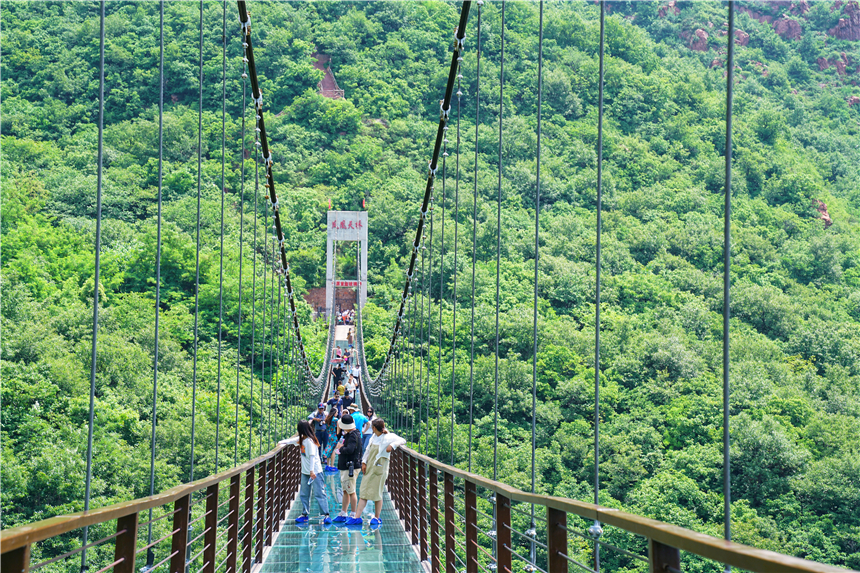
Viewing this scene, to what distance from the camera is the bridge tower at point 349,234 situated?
129ft

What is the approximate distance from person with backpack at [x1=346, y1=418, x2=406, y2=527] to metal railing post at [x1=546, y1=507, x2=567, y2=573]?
10.3 feet

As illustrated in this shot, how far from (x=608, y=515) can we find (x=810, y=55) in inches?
2221

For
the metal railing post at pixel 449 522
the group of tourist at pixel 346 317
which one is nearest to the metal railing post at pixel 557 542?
the metal railing post at pixel 449 522

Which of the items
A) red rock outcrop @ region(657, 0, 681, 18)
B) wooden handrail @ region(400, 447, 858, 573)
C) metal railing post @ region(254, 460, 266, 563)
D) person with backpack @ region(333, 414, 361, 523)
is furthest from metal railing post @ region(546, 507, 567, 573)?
red rock outcrop @ region(657, 0, 681, 18)

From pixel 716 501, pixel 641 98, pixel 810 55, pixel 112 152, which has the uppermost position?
pixel 810 55

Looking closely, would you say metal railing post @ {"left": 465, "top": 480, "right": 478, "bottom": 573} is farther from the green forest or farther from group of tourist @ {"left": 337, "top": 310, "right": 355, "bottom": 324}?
group of tourist @ {"left": 337, "top": 310, "right": 355, "bottom": 324}

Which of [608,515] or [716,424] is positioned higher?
[608,515]

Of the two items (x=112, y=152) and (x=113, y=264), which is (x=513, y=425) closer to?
(x=113, y=264)

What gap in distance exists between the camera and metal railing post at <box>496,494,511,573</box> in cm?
253

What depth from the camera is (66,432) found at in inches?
583

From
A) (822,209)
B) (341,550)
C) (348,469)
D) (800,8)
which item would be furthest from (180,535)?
(800,8)

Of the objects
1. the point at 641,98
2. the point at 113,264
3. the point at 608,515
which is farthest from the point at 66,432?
the point at 641,98

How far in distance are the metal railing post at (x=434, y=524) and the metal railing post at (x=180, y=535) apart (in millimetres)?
1793

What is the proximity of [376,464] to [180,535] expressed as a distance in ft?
9.50
